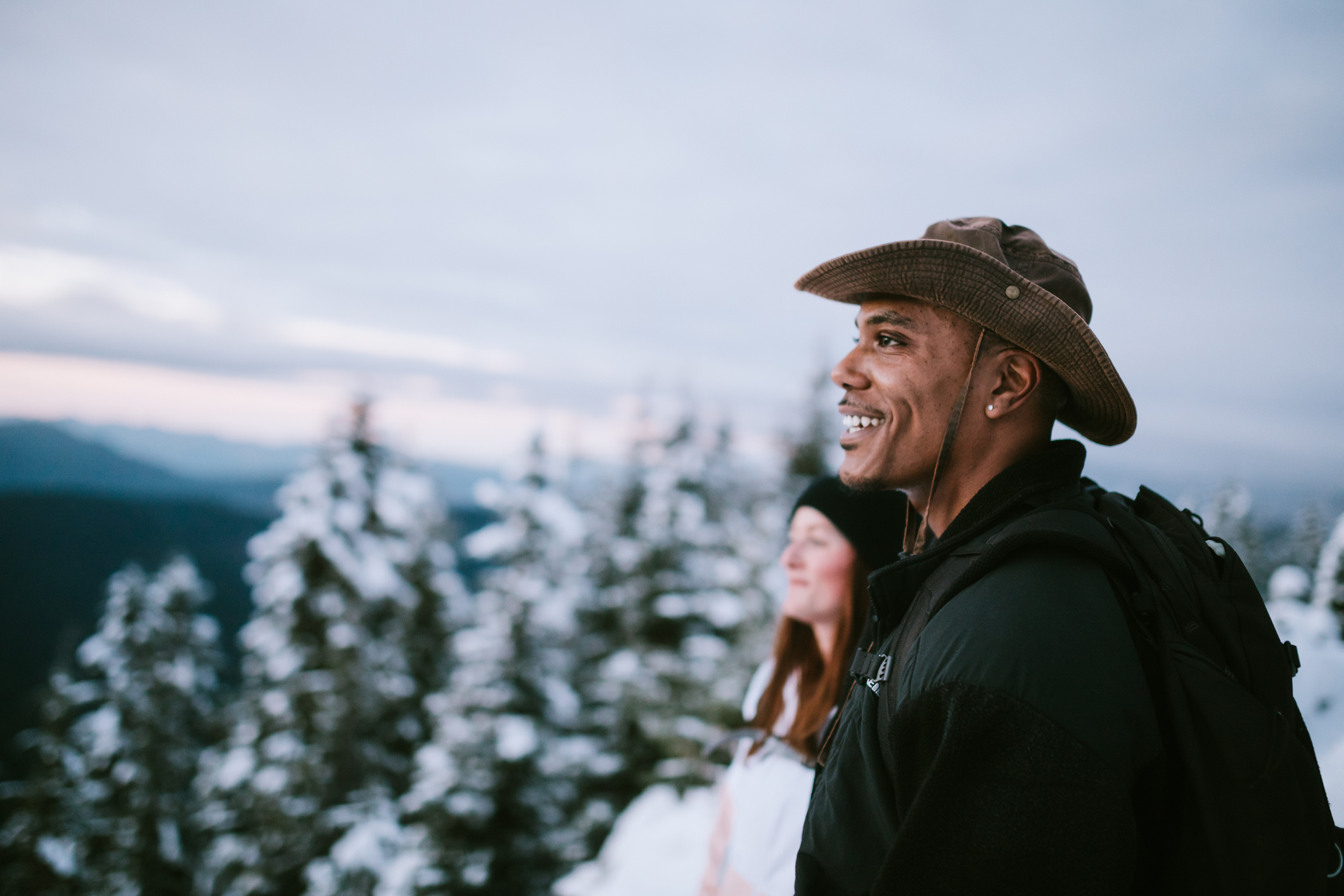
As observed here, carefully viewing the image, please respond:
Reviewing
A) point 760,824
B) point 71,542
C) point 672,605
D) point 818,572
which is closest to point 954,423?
point 818,572

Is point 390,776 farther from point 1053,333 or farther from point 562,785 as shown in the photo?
point 1053,333

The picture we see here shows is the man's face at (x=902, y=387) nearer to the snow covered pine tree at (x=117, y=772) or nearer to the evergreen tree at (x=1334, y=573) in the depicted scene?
the evergreen tree at (x=1334, y=573)

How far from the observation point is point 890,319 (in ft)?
7.20

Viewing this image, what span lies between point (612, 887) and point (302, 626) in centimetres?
1155

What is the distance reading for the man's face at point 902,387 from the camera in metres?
2.08

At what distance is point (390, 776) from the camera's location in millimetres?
19953

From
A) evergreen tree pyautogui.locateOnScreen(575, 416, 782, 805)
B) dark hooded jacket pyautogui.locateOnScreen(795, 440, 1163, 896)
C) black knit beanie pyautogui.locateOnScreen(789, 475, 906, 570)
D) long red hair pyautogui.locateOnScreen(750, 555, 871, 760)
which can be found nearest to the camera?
dark hooded jacket pyautogui.locateOnScreen(795, 440, 1163, 896)

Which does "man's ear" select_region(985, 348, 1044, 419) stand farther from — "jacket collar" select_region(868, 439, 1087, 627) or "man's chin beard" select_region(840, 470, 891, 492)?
"man's chin beard" select_region(840, 470, 891, 492)

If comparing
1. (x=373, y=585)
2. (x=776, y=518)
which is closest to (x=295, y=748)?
(x=373, y=585)

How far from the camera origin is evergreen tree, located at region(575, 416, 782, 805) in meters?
16.2

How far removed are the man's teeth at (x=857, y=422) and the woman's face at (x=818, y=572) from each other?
146cm

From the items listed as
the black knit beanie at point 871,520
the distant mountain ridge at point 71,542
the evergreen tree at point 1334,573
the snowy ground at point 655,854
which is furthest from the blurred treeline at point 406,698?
the distant mountain ridge at point 71,542

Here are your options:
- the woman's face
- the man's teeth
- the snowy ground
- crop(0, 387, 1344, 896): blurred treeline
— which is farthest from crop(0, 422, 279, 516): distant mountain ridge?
the man's teeth

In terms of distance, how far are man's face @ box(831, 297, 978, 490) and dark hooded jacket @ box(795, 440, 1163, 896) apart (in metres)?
0.55
